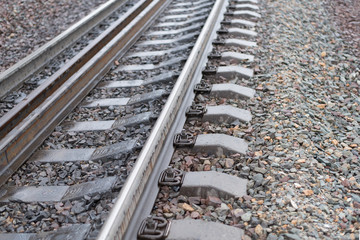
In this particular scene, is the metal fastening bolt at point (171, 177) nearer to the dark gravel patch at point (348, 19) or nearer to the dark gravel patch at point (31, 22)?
the dark gravel patch at point (31, 22)

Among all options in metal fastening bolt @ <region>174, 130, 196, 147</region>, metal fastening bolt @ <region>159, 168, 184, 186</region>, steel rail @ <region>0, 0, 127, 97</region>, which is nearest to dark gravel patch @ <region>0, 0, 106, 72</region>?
steel rail @ <region>0, 0, 127, 97</region>

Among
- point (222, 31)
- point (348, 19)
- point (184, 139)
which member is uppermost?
point (222, 31)

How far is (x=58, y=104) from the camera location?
420 cm

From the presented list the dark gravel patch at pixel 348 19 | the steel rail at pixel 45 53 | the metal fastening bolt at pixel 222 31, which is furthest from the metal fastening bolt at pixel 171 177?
the dark gravel patch at pixel 348 19

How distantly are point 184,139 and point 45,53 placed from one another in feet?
9.16

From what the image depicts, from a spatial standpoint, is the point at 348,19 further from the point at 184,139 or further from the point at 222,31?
the point at 184,139

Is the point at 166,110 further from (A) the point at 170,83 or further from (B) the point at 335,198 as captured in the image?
(B) the point at 335,198

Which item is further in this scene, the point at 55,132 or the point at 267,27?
the point at 267,27

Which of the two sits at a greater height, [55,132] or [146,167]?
[146,167]

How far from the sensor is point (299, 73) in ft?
15.2

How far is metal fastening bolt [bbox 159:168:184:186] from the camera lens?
2.92 m

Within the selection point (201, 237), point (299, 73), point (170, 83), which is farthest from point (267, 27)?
point (201, 237)

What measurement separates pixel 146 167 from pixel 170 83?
1.88 metres

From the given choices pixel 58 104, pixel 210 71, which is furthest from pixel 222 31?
pixel 58 104
